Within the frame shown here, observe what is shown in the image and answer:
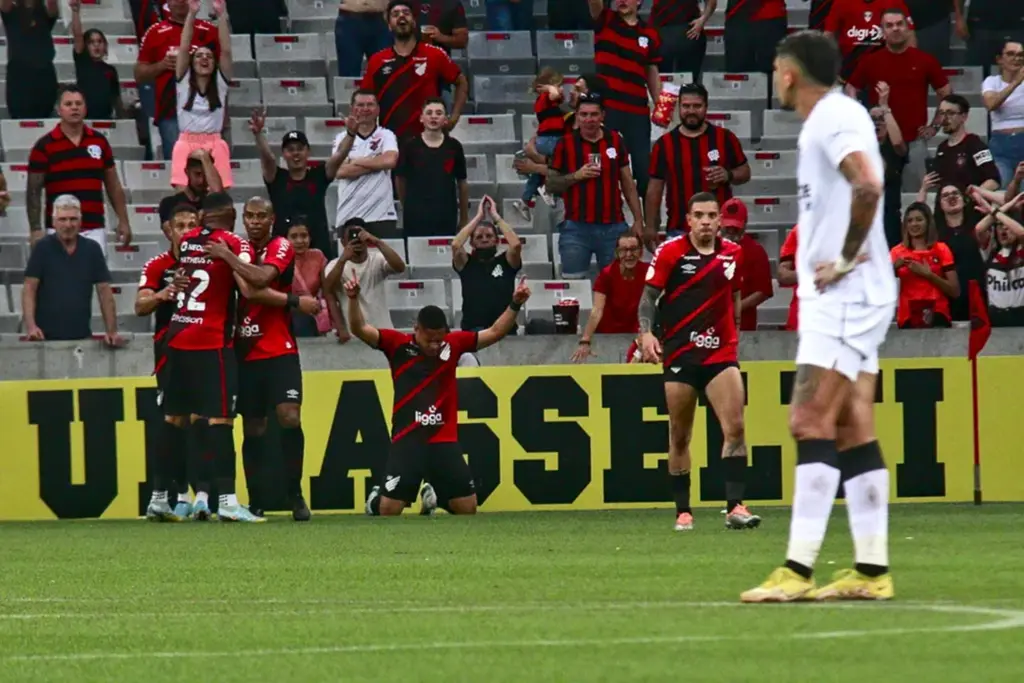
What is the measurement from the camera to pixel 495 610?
8.38 m

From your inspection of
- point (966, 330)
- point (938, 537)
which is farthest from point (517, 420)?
point (938, 537)

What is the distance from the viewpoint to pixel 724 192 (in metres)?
19.1

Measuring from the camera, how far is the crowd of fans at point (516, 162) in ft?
59.1

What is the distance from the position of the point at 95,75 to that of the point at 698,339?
32.1ft

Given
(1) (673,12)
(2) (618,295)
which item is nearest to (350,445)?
(2) (618,295)

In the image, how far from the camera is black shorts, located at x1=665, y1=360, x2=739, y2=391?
14.0m

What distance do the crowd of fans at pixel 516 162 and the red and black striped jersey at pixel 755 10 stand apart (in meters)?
0.03

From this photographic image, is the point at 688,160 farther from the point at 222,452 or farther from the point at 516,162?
the point at 222,452

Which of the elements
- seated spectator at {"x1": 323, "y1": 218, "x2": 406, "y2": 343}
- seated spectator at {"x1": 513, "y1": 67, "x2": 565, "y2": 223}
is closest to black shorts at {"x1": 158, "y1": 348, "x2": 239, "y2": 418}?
seated spectator at {"x1": 323, "y1": 218, "x2": 406, "y2": 343}

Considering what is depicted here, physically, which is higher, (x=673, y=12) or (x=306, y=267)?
(x=673, y=12)

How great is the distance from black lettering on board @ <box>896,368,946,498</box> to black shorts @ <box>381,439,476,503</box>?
3571 millimetres

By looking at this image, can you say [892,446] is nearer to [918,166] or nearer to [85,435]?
[918,166]

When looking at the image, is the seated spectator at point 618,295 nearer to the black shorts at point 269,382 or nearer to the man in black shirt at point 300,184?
the black shorts at point 269,382

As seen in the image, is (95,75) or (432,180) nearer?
(432,180)
